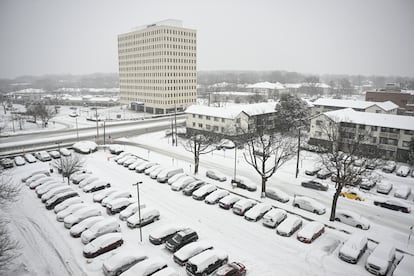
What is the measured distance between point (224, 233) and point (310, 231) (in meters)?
6.88

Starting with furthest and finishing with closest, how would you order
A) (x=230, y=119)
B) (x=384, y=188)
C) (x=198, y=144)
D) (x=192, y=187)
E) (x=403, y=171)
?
1. (x=230, y=119)
2. (x=198, y=144)
3. (x=403, y=171)
4. (x=384, y=188)
5. (x=192, y=187)

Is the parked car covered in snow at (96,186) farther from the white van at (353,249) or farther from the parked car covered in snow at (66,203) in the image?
the white van at (353,249)

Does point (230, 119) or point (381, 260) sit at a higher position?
point (230, 119)

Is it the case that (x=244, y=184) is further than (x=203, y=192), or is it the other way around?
(x=244, y=184)

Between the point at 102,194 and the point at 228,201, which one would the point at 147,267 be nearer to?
the point at 228,201

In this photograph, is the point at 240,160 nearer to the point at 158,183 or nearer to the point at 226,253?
the point at 158,183

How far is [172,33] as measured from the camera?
8856 centimetres

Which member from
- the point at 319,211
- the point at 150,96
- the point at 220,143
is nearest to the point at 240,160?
the point at 220,143

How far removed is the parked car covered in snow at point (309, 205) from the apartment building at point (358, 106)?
43769 millimetres

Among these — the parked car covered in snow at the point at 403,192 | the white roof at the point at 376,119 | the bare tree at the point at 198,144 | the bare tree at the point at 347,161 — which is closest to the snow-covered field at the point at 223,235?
the parked car covered in snow at the point at 403,192

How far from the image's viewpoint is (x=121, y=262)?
17.9m

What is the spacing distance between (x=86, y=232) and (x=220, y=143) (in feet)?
106

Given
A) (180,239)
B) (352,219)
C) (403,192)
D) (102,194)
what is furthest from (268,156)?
(102,194)

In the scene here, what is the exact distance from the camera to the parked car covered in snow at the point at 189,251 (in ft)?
61.8
